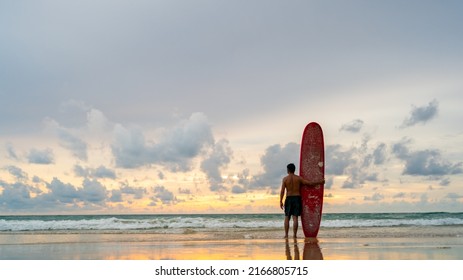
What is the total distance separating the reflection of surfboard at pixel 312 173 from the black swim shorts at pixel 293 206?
18.9 inches

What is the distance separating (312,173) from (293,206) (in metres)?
1.00

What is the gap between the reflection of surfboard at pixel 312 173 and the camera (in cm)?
980

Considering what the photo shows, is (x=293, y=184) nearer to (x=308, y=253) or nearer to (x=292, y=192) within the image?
(x=292, y=192)

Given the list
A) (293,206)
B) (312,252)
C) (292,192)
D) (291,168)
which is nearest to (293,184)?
(292,192)

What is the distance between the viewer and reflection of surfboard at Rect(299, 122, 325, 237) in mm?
9805

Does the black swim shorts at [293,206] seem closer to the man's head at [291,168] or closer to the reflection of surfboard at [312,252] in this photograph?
the man's head at [291,168]

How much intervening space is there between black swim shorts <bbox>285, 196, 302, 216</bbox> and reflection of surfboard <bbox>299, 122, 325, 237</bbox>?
480mm

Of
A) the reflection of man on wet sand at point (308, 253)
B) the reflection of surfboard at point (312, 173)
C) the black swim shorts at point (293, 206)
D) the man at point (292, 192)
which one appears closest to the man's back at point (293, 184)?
the man at point (292, 192)

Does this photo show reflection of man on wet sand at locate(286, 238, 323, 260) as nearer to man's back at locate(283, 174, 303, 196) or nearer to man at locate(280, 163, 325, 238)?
man at locate(280, 163, 325, 238)

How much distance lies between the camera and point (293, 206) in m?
9.36

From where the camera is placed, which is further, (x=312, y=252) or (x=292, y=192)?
(x=292, y=192)
